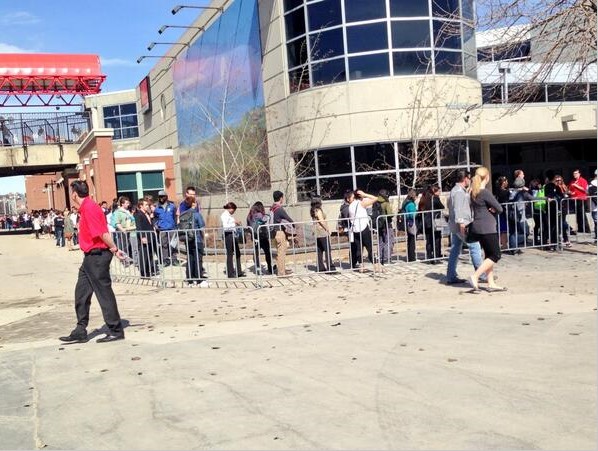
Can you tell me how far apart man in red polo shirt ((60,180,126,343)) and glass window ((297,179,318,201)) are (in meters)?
12.0

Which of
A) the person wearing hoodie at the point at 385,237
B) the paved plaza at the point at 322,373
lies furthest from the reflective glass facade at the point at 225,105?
the paved plaza at the point at 322,373

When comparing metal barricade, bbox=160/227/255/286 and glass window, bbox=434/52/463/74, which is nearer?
metal barricade, bbox=160/227/255/286

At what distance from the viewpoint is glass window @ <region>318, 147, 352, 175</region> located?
1803cm

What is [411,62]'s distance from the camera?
57.4ft

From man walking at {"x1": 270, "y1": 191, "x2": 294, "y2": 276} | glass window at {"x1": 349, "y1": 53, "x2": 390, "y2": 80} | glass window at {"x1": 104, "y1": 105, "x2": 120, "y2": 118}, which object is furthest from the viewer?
glass window at {"x1": 104, "y1": 105, "x2": 120, "y2": 118}

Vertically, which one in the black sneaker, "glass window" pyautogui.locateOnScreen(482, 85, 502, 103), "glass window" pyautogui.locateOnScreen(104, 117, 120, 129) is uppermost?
"glass window" pyautogui.locateOnScreen(104, 117, 120, 129)

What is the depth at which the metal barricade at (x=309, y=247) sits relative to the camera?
34.2 ft

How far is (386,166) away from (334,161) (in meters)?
1.66

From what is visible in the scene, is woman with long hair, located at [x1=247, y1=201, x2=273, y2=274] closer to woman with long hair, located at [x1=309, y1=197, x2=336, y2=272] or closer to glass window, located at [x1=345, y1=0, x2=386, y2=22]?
woman with long hair, located at [x1=309, y1=197, x2=336, y2=272]

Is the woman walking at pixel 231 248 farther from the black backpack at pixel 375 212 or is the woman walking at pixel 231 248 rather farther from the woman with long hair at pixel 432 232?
the woman with long hair at pixel 432 232

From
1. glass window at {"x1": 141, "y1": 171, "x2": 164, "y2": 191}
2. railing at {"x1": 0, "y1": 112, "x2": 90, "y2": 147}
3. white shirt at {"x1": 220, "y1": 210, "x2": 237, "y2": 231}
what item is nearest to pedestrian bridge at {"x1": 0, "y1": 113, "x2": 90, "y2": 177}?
railing at {"x1": 0, "y1": 112, "x2": 90, "y2": 147}

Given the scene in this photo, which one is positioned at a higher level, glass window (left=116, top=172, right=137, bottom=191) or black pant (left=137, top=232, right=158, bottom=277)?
glass window (left=116, top=172, right=137, bottom=191)

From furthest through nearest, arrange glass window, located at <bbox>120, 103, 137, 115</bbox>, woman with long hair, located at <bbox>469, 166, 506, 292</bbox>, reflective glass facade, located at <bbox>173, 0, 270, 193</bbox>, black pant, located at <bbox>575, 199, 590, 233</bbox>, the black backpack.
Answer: glass window, located at <bbox>120, 103, 137, 115</bbox> < reflective glass facade, located at <bbox>173, 0, 270, 193</bbox> < black pant, located at <bbox>575, 199, 590, 233</bbox> < the black backpack < woman with long hair, located at <bbox>469, 166, 506, 292</bbox>

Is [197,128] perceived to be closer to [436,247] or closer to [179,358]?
[436,247]
